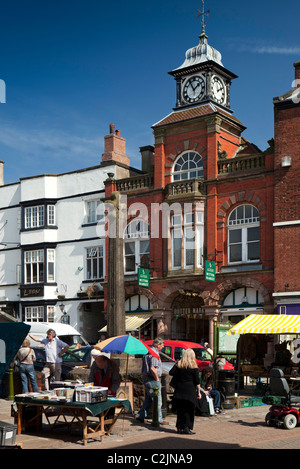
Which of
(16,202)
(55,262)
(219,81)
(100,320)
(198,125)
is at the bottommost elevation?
(100,320)

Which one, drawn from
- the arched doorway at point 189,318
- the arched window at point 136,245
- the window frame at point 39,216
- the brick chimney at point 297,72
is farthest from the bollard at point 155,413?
the window frame at point 39,216

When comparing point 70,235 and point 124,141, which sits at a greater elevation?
point 124,141

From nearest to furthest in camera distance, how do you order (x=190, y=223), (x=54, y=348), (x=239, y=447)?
1. (x=239, y=447)
2. (x=54, y=348)
3. (x=190, y=223)

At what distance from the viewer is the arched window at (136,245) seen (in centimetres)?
3528

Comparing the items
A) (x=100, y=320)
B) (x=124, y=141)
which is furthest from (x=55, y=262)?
(x=124, y=141)

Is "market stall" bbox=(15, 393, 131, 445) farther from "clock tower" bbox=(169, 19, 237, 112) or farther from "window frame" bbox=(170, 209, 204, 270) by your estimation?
"clock tower" bbox=(169, 19, 237, 112)

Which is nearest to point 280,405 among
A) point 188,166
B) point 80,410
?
point 80,410

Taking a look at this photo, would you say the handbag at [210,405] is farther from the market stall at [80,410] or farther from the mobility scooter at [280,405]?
the market stall at [80,410]

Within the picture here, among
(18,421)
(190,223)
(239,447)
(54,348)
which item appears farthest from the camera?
(190,223)

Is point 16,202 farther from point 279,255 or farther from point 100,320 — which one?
point 279,255

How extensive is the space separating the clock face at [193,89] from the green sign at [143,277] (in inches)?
385

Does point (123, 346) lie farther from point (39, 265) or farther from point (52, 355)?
point (39, 265)
